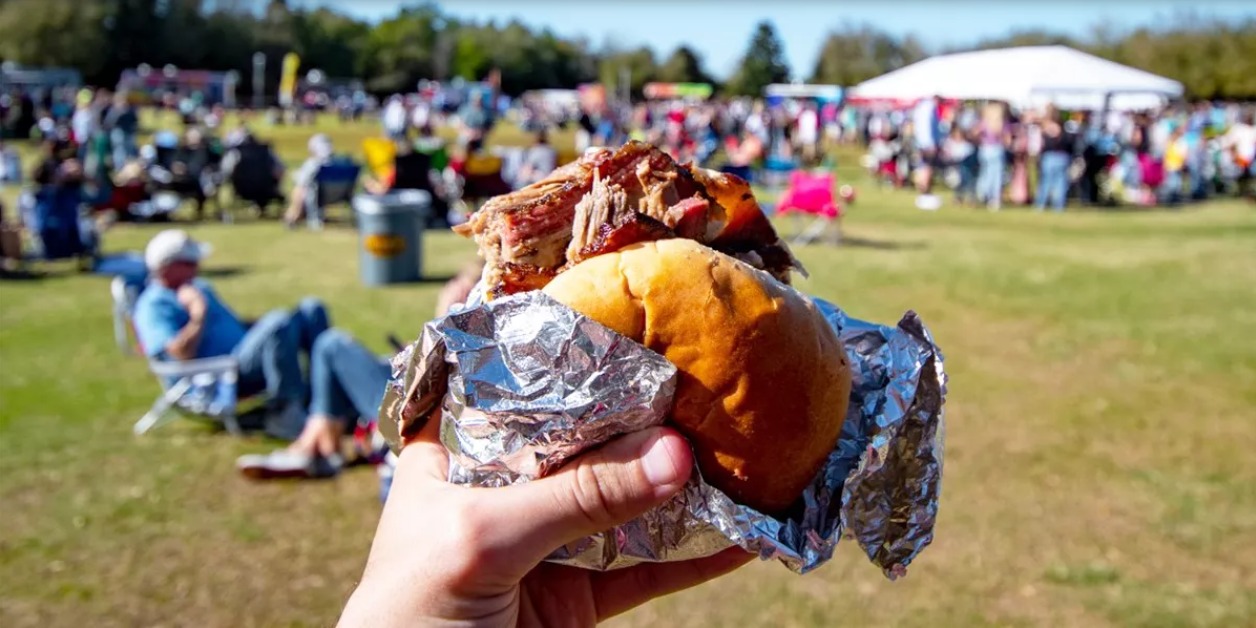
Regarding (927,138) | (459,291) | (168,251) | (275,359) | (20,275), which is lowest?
(20,275)

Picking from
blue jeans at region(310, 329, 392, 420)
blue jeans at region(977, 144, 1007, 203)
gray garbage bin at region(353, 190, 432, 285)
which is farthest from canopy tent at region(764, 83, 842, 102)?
blue jeans at region(310, 329, 392, 420)

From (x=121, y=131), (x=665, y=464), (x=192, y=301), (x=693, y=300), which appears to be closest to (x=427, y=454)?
(x=665, y=464)

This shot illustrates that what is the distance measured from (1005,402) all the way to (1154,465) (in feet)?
4.30

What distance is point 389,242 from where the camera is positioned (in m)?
11.5

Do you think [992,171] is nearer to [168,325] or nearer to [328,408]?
[328,408]

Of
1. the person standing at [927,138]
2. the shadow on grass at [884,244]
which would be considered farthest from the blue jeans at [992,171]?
the shadow on grass at [884,244]

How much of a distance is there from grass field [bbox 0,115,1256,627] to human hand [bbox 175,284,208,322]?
2.60 ft

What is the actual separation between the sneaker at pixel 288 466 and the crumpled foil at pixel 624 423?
13.7 feet

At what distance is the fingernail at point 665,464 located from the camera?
64.5 inches

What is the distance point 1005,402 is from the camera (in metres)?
7.27

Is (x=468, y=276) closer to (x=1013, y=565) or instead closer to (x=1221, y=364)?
(x=1013, y=565)

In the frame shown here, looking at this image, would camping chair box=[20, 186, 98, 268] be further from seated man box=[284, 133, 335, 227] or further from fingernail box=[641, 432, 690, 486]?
fingernail box=[641, 432, 690, 486]

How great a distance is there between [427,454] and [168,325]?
5.55 m

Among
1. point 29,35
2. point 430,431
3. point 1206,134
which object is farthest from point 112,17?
point 430,431
